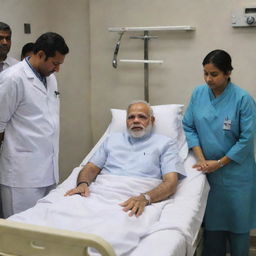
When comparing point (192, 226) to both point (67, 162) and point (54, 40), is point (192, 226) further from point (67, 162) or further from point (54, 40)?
point (67, 162)

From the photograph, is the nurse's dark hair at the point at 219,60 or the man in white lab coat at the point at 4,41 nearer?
the nurse's dark hair at the point at 219,60

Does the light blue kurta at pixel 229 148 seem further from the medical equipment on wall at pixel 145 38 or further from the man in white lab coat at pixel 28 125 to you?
the man in white lab coat at pixel 28 125

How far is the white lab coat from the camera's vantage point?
6.59 ft

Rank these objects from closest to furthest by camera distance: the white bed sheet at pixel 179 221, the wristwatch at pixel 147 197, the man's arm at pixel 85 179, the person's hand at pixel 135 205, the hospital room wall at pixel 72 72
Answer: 1. the white bed sheet at pixel 179 221
2. the person's hand at pixel 135 205
3. the wristwatch at pixel 147 197
4. the man's arm at pixel 85 179
5. the hospital room wall at pixel 72 72

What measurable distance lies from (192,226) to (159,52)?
152cm

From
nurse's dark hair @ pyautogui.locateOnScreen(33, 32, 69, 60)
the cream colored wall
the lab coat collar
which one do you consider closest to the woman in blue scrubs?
nurse's dark hair @ pyautogui.locateOnScreen(33, 32, 69, 60)

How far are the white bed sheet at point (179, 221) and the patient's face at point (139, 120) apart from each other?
0.35m

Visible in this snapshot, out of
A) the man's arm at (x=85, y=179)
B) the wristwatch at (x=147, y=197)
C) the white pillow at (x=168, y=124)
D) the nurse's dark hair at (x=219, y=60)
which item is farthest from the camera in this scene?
the white pillow at (x=168, y=124)

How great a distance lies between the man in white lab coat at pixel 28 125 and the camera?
1.99 metres

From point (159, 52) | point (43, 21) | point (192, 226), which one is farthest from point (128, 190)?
point (43, 21)

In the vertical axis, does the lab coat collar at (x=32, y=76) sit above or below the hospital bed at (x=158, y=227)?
above

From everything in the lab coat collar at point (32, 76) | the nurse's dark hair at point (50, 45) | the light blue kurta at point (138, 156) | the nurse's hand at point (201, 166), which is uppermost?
the nurse's dark hair at point (50, 45)

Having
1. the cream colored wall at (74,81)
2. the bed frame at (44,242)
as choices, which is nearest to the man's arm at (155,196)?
the bed frame at (44,242)

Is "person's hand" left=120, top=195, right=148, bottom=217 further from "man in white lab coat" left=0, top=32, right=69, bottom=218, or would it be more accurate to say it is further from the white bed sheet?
"man in white lab coat" left=0, top=32, right=69, bottom=218
